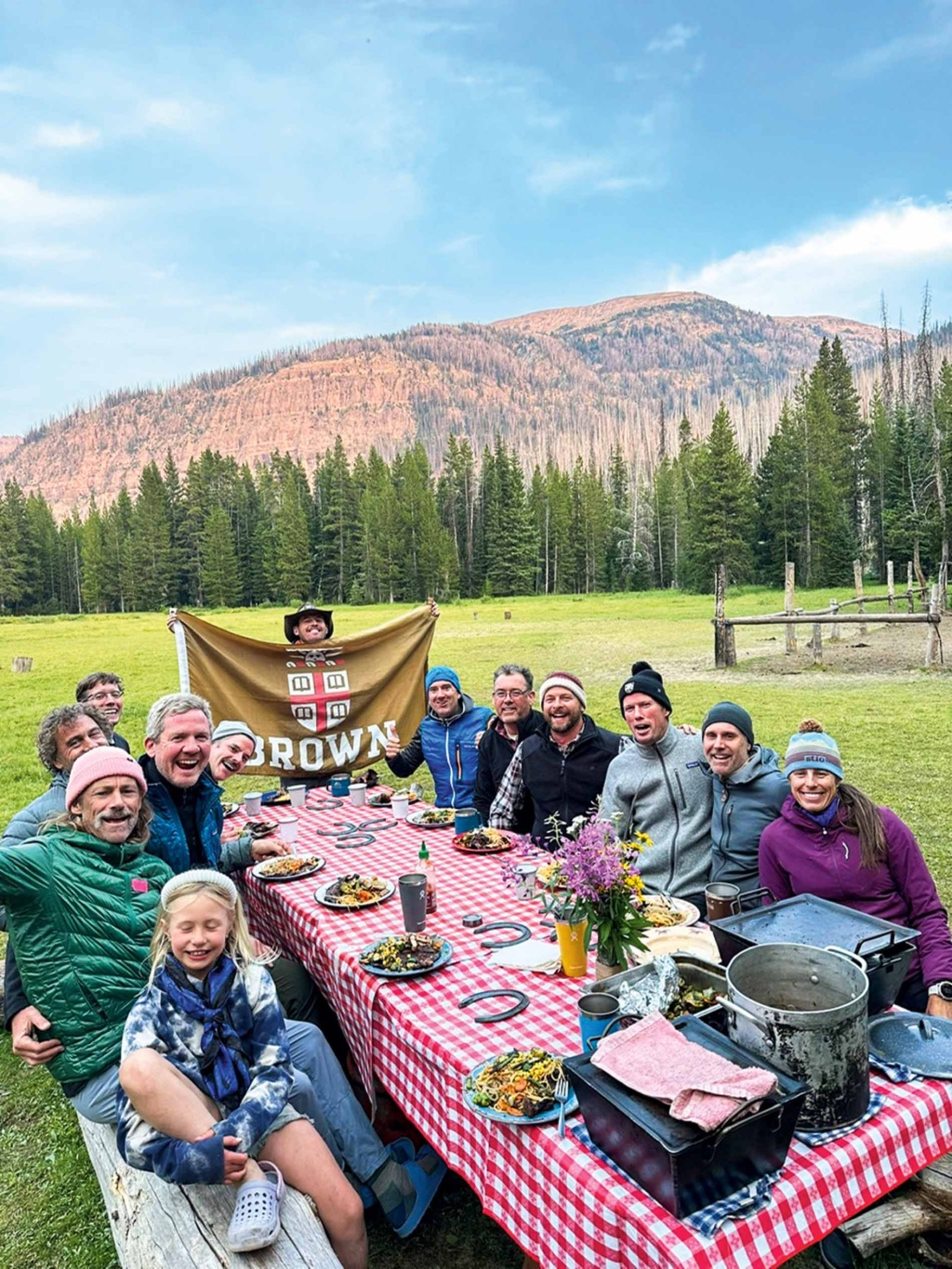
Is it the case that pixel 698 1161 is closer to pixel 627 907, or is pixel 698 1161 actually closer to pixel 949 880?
pixel 627 907

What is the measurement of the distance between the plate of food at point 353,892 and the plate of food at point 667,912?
115 centimetres

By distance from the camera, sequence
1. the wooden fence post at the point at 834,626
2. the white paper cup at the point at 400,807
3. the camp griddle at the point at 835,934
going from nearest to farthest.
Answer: the camp griddle at the point at 835,934
the white paper cup at the point at 400,807
the wooden fence post at the point at 834,626

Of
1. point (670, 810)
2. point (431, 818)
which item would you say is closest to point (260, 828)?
point (431, 818)

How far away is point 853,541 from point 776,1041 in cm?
4941

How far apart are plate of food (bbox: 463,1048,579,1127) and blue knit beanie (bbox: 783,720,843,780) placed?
1611 mm

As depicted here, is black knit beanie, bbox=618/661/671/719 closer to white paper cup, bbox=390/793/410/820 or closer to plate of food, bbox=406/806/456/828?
plate of food, bbox=406/806/456/828

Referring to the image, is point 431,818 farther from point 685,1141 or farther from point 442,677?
point 685,1141

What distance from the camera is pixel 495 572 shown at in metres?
59.8

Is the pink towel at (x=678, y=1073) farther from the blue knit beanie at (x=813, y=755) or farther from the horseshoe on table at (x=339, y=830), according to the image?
the horseshoe on table at (x=339, y=830)

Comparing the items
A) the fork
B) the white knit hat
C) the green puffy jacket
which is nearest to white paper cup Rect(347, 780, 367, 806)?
the green puffy jacket

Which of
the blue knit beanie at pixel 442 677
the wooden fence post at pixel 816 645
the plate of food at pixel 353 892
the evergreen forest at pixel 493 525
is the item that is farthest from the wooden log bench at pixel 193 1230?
the evergreen forest at pixel 493 525

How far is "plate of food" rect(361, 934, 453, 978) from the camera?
264 centimetres

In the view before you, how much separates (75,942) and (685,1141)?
2.13 m

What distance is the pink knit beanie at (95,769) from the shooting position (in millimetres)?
2893
